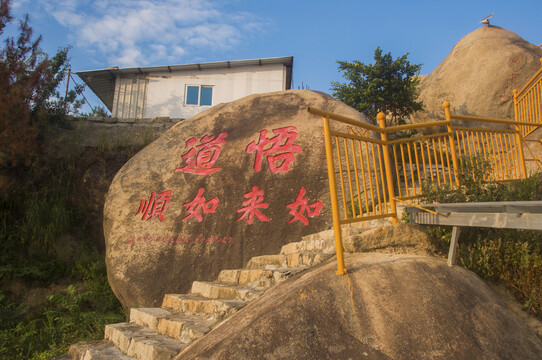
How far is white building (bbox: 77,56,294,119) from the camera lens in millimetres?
14703

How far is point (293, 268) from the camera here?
165 inches

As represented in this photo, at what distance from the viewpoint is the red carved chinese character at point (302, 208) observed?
224 inches

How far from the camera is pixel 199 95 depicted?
48.7ft

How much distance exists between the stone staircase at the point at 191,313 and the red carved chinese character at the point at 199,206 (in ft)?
4.24

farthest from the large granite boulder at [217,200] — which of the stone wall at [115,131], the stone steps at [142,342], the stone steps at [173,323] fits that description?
the stone wall at [115,131]

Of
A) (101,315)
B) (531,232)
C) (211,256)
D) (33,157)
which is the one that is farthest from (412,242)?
(33,157)

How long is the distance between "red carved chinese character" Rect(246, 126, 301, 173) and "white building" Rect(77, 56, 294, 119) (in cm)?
864

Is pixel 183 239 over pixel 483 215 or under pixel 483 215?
under

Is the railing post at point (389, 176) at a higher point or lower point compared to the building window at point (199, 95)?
lower

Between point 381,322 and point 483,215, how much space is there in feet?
4.15

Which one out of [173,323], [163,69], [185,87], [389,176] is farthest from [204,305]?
[163,69]

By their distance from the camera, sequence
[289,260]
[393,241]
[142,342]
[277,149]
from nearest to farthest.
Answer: [142,342]
[393,241]
[289,260]
[277,149]

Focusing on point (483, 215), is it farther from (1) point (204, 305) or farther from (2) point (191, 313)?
(2) point (191, 313)

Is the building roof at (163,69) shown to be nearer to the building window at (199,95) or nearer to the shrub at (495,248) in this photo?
the building window at (199,95)
